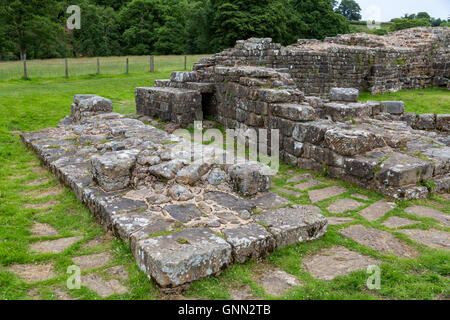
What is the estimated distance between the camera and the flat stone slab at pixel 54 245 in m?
4.21

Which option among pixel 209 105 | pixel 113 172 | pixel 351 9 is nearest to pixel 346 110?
pixel 209 105

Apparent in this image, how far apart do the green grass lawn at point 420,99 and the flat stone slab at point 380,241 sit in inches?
397

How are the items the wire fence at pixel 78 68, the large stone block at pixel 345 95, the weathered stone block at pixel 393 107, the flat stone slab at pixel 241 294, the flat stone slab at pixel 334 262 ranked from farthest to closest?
the wire fence at pixel 78 68
the weathered stone block at pixel 393 107
the large stone block at pixel 345 95
the flat stone slab at pixel 334 262
the flat stone slab at pixel 241 294

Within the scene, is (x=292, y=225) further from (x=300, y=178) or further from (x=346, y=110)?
(x=346, y=110)

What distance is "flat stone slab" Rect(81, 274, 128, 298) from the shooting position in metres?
3.39

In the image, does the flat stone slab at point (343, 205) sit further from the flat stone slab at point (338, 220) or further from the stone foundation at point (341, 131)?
the stone foundation at point (341, 131)

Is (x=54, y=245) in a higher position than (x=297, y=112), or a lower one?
lower

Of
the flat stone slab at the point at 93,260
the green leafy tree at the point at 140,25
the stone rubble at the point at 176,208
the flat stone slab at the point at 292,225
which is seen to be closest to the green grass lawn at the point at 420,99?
the stone rubble at the point at 176,208

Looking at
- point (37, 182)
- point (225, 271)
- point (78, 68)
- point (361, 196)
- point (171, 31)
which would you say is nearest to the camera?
point (225, 271)

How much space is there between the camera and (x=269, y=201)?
4996 millimetres

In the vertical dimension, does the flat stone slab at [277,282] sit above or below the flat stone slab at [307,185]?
below

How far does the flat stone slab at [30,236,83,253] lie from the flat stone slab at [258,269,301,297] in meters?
2.26

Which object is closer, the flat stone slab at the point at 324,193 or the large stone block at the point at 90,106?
the flat stone slab at the point at 324,193

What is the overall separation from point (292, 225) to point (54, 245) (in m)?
2.74
